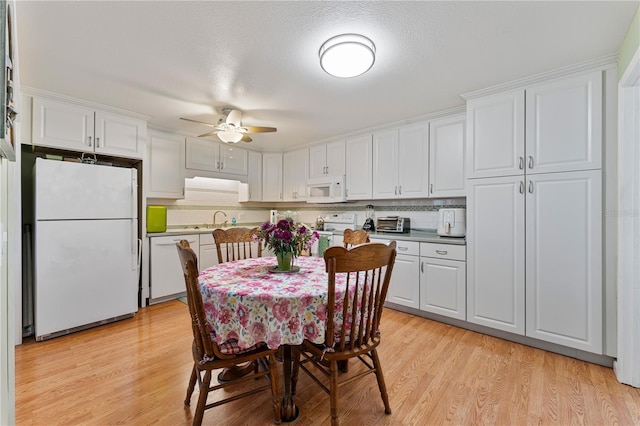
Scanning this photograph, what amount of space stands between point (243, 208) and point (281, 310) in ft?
12.4

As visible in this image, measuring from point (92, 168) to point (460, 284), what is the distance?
12.0ft

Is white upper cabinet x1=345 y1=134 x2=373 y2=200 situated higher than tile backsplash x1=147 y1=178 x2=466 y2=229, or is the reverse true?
white upper cabinet x1=345 y1=134 x2=373 y2=200

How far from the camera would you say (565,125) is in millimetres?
2217

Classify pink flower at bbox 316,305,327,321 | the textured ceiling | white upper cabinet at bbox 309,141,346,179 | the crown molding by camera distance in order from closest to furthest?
pink flower at bbox 316,305,327,321, the textured ceiling, the crown molding, white upper cabinet at bbox 309,141,346,179

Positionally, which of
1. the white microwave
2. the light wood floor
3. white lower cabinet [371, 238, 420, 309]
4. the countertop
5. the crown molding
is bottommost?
the light wood floor

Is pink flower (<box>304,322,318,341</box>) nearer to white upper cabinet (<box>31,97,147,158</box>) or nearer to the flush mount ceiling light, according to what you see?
the flush mount ceiling light

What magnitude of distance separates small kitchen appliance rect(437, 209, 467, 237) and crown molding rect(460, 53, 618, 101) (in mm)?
1092

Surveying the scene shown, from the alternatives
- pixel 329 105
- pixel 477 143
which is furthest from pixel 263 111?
pixel 477 143

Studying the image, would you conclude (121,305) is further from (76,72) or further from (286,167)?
(286,167)

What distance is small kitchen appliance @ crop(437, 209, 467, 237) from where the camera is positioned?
294 cm

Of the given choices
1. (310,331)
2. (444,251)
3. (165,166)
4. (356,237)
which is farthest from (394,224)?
(165,166)

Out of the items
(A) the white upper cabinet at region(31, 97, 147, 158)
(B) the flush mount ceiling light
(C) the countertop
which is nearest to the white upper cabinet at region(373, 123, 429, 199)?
(C) the countertop

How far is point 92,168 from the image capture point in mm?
2732

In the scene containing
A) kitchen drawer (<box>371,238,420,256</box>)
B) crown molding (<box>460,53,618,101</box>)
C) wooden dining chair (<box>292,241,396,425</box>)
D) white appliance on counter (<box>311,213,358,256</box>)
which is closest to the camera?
wooden dining chair (<box>292,241,396,425</box>)
